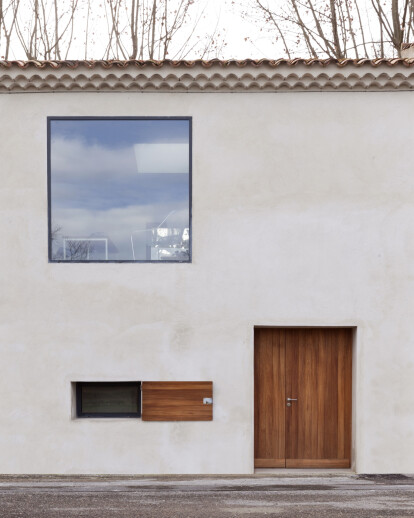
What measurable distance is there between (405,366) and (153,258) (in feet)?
13.6

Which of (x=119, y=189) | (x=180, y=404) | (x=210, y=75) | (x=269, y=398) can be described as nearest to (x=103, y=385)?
(x=180, y=404)

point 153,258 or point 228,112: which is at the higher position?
point 228,112

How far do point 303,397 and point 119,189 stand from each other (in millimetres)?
4310

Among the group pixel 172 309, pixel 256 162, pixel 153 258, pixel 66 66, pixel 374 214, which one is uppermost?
pixel 66 66

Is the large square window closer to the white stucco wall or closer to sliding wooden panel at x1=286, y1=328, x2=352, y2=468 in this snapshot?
the white stucco wall

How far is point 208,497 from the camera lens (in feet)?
24.1

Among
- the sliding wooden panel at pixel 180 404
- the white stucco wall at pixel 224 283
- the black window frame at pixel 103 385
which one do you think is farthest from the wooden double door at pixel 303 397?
the black window frame at pixel 103 385

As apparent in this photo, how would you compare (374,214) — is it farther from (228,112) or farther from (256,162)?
(228,112)

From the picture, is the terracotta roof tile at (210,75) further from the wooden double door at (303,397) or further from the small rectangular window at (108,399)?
the small rectangular window at (108,399)

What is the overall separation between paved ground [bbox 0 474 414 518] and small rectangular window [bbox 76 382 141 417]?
0.95 meters


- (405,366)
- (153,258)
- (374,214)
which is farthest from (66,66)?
(405,366)

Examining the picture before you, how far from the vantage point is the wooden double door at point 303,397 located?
870 centimetres

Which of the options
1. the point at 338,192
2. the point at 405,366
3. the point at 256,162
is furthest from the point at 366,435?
the point at 256,162

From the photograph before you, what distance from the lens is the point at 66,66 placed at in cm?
819
